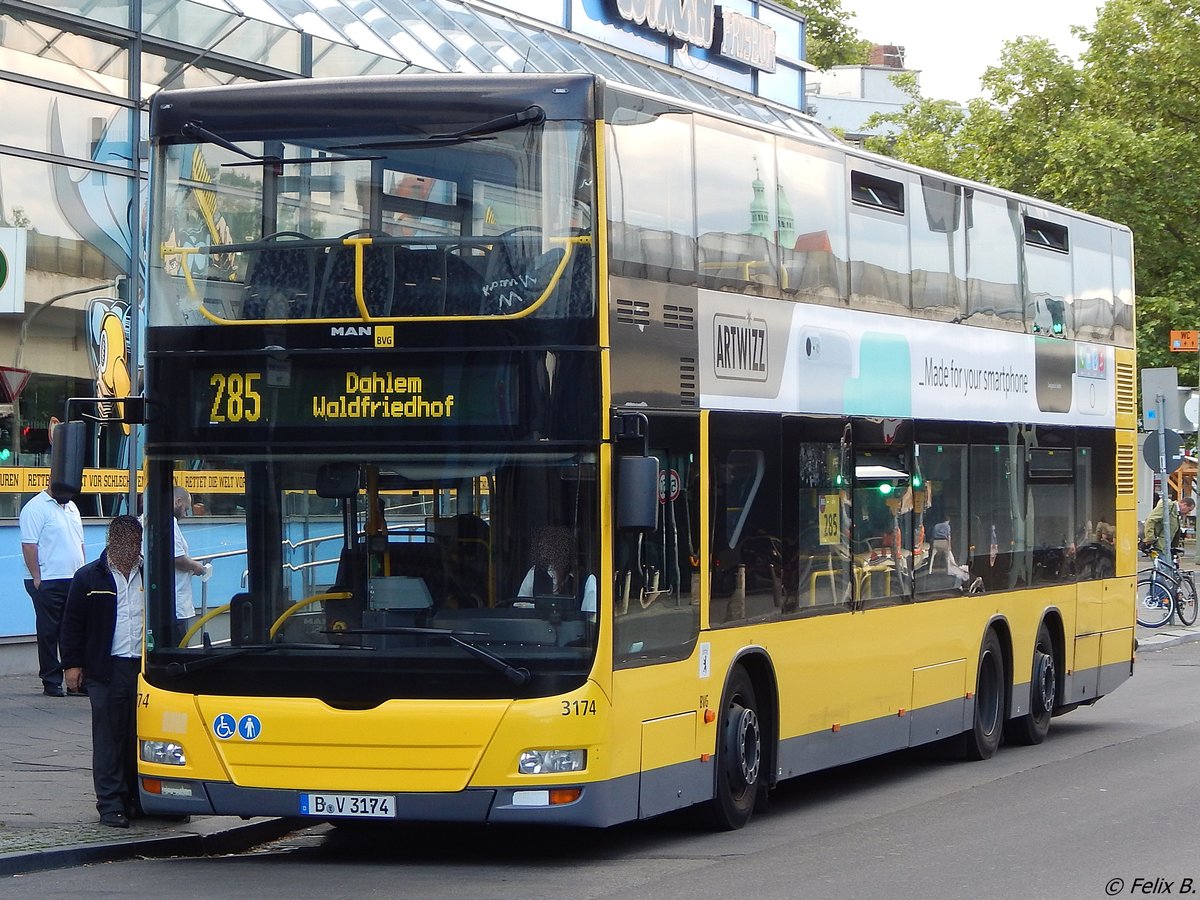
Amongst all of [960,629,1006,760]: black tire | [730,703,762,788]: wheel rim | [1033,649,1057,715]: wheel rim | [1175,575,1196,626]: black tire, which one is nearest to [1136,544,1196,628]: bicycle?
[1175,575,1196,626]: black tire

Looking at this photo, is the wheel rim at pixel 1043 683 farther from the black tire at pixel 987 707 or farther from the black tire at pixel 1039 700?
the black tire at pixel 987 707

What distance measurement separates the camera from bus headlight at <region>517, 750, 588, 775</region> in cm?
952

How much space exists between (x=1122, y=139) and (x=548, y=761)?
42.5 metres

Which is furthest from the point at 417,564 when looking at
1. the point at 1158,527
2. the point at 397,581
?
the point at 1158,527

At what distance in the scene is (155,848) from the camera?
1065 cm

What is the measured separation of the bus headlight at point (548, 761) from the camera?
31.2 ft

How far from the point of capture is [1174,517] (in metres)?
41.8

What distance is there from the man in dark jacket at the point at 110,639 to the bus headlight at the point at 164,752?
979mm

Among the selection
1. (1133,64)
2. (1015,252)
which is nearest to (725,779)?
(1015,252)

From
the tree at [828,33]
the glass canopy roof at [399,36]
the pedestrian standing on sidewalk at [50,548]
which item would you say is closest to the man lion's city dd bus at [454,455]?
the pedestrian standing on sidewalk at [50,548]

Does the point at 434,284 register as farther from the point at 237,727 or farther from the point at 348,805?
the point at 348,805

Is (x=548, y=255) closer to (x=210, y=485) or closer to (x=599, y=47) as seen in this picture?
(x=210, y=485)

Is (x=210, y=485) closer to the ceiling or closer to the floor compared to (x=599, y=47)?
closer to the floor

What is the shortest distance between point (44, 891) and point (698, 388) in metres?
4.23
